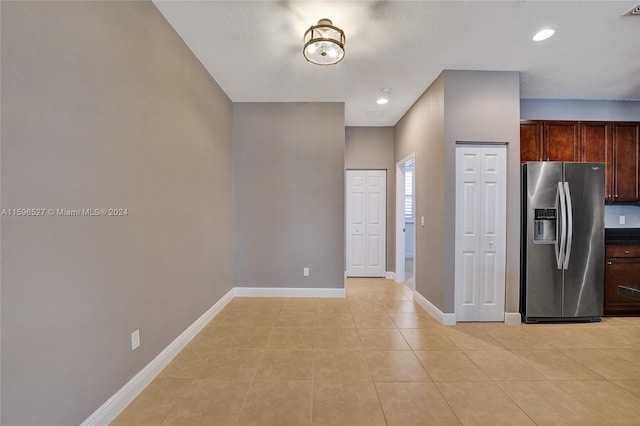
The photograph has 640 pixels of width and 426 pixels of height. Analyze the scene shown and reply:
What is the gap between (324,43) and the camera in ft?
7.51

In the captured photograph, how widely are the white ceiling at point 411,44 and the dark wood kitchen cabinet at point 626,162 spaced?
0.57 metres

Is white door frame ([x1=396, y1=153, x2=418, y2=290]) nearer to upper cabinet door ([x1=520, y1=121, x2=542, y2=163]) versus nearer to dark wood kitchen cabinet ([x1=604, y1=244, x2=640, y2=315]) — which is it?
upper cabinet door ([x1=520, y1=121, x2=542, y2=163])

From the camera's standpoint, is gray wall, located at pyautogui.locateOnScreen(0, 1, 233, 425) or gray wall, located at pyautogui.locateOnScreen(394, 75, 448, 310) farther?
gray wall, located at pyautogui.locateOnScreen(394, 75, 448, 310)

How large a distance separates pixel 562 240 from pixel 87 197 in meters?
4.52

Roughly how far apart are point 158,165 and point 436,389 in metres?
2.84

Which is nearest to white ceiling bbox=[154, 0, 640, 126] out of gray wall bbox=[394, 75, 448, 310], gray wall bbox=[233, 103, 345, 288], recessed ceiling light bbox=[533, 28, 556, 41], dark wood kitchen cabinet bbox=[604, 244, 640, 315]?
recessed ceiling light bbox=[533, 28, 556, 41]

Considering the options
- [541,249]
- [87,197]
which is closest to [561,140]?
[541,249]

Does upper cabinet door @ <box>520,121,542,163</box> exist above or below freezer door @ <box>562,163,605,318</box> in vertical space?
above

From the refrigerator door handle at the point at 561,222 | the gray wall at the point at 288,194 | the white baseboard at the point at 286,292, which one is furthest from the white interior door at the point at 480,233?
the white baseboard at the point at 286,292

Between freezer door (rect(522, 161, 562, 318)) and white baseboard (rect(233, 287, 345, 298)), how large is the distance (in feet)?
7.98

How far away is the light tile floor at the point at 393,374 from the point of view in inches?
68.3

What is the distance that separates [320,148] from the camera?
4.08m

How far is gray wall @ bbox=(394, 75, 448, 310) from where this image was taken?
3203mm

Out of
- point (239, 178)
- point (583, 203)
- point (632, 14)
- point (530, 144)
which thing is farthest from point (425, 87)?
point (239, 178)
